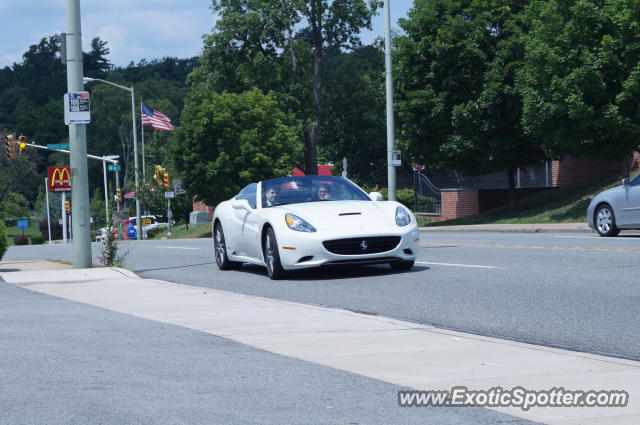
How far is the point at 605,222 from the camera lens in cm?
1928

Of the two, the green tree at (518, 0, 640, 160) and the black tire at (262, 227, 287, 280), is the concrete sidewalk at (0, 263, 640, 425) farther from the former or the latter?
the green tree at (518, 0, 640, 160)

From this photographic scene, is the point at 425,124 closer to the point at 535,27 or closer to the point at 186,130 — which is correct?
the point at 535,27

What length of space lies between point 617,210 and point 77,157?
1056 centimetres

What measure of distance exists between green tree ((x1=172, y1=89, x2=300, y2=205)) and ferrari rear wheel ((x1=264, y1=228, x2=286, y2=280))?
36678mm

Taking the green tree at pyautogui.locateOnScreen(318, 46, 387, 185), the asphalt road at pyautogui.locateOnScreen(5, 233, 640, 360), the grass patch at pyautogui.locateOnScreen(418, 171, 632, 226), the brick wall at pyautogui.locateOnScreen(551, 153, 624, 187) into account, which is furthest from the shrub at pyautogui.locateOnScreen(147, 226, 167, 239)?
the asphalt road at pyautogui.locateOnScreen(5, 233, 640, 360)

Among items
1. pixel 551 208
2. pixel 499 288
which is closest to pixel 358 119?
pixel 551 208

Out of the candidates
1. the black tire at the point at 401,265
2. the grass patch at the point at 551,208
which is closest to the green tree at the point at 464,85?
the grass patch at the point at 551,208

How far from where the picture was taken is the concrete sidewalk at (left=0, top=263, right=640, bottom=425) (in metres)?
5.57

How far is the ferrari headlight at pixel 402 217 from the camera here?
12469 millimetres

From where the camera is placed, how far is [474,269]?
507 inches

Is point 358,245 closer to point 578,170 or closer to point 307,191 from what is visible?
point 307,191

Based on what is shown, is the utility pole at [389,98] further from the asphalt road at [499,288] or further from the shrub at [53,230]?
the shrub at [53,230]

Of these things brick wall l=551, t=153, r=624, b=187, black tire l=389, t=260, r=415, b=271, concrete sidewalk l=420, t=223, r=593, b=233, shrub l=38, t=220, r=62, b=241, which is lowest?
shrub l=38, t=220, r=62, b=241

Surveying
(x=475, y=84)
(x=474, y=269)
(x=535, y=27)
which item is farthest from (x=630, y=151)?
(x=474, y=269)
